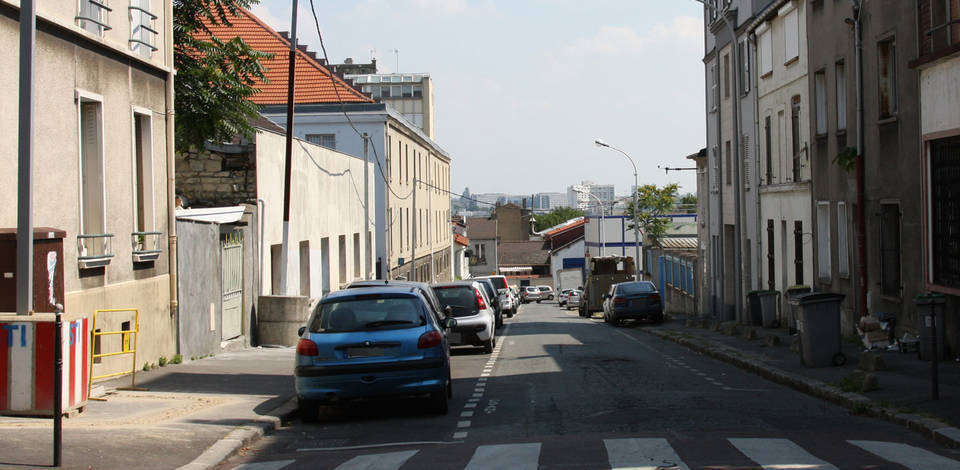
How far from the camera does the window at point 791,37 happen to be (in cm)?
2519

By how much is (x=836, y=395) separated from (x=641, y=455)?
520 cm

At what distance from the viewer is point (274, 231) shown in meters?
23.7

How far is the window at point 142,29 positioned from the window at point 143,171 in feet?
3.49

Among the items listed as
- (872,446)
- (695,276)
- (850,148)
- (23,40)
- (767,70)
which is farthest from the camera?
(695,276)

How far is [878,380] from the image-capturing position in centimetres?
1337

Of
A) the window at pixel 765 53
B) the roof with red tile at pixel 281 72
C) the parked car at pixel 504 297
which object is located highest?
the roof with red tile at pixel 281 72

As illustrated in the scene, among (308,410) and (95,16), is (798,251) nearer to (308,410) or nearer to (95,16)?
(308,410)

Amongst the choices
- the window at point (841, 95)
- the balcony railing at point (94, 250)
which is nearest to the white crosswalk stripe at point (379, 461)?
the balcony railing at point (94, 250)

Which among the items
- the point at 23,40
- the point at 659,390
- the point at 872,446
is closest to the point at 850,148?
the point at 659,390

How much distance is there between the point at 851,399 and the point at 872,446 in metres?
3.33

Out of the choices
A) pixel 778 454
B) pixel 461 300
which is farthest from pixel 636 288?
pixel 778 454

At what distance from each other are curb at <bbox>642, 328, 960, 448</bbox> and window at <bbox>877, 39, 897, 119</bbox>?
5.26 meters

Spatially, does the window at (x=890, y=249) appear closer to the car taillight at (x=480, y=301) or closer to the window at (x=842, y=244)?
the window at (x=842, y=244)

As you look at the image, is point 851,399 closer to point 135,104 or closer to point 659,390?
point 659,390
